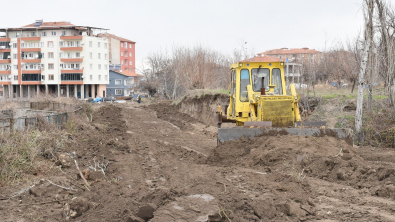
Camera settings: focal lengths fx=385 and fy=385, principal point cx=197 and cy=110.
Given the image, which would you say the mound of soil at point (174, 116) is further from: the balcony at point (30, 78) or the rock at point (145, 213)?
the balcony at point (30, 78)

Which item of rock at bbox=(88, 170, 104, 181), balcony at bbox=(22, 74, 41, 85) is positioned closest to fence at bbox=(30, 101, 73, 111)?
rock at bbox=(88, 170, 104, 181)

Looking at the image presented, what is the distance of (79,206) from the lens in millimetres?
6238

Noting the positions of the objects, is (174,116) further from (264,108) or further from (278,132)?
(278,132)

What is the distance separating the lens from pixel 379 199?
21.2 ft

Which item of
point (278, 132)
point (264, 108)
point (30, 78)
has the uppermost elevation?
point (30, 78)

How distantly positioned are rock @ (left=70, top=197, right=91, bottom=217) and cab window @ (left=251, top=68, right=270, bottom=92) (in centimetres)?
785

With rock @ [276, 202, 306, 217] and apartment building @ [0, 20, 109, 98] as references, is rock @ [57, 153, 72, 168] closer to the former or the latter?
rock @ [276, 202, 306, 217]

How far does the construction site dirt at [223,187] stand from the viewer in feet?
19.4

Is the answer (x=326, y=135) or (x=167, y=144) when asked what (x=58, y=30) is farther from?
(x=326, y=135)

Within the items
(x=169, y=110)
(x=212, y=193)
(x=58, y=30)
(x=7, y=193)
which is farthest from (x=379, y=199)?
(x=58, y=30)

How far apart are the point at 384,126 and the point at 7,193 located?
42.6 feet

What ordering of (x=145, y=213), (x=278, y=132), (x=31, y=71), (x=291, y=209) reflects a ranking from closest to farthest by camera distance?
(x=145, y=213)
(x=291, y=209)
(x=278, y=132)
(x=31, y=71)

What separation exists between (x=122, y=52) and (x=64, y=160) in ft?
315

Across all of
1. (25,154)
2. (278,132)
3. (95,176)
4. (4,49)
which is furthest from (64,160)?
(4,49)
